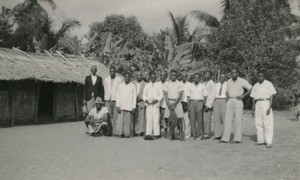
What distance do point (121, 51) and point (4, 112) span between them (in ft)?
29.2

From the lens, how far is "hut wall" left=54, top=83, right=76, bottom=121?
1575cm

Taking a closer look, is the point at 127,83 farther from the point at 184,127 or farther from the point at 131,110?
the point at 184,127

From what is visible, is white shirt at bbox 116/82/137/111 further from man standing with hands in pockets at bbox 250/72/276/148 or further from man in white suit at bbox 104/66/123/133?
man standing with hands in pockets at bbox 250/72/276/148

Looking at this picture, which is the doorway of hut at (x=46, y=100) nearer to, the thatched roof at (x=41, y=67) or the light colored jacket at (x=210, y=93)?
the thatched roof at (x=41, y=67)

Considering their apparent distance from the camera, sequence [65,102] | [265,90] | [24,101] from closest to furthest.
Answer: [265,90], [24,101], [65,102]

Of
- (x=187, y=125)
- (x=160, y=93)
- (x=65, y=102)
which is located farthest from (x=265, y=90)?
(x=65, y=102)

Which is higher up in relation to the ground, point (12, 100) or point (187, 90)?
point (187, 90)

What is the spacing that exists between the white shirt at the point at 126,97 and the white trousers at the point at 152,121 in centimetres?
52

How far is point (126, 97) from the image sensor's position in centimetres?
1047

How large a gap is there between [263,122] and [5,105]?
9109 millimetres

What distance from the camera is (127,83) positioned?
1061 cm

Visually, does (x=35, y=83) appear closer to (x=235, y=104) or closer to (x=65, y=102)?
(x=65, y=102)

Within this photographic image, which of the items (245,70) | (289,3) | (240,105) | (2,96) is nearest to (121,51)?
(245,70)

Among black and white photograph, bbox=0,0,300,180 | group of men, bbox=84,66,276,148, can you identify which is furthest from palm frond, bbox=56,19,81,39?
group of men, bbox=84,66,276,148
